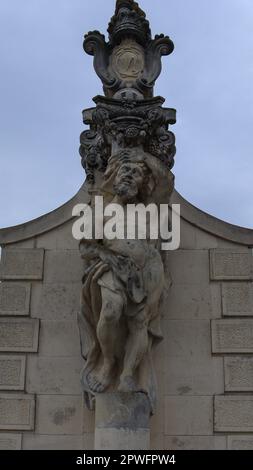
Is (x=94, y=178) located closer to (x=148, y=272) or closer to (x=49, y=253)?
(x=49, y=253)

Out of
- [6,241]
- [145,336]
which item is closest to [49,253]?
[6,241]

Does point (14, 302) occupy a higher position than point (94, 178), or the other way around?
point (94, 178)

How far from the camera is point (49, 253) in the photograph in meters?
7.60

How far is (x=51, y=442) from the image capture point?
6.80 m

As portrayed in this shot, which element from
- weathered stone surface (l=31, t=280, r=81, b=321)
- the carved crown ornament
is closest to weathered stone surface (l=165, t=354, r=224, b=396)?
weathered stone surface (l=31, t=280, r=81, b=321)

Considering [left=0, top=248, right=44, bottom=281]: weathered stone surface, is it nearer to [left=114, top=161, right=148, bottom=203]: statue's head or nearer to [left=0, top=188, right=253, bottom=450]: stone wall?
[left=0, top=188, right=253, bottom=450]: stone wall

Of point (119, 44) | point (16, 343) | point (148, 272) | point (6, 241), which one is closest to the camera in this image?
point (148, 272)

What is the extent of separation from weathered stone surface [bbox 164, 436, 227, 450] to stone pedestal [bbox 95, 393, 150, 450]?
487 mm

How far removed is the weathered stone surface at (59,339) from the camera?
7.15 metres

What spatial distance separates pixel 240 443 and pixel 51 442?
183cm

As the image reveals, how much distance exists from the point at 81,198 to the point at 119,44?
79.5 inches

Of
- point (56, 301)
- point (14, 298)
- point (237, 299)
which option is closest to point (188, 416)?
point (237, 299)

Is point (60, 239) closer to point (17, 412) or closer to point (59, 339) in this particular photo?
point (59, 339)

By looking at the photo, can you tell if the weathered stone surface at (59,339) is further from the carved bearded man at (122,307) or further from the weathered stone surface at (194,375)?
the weathered stone surface at (194,375)
